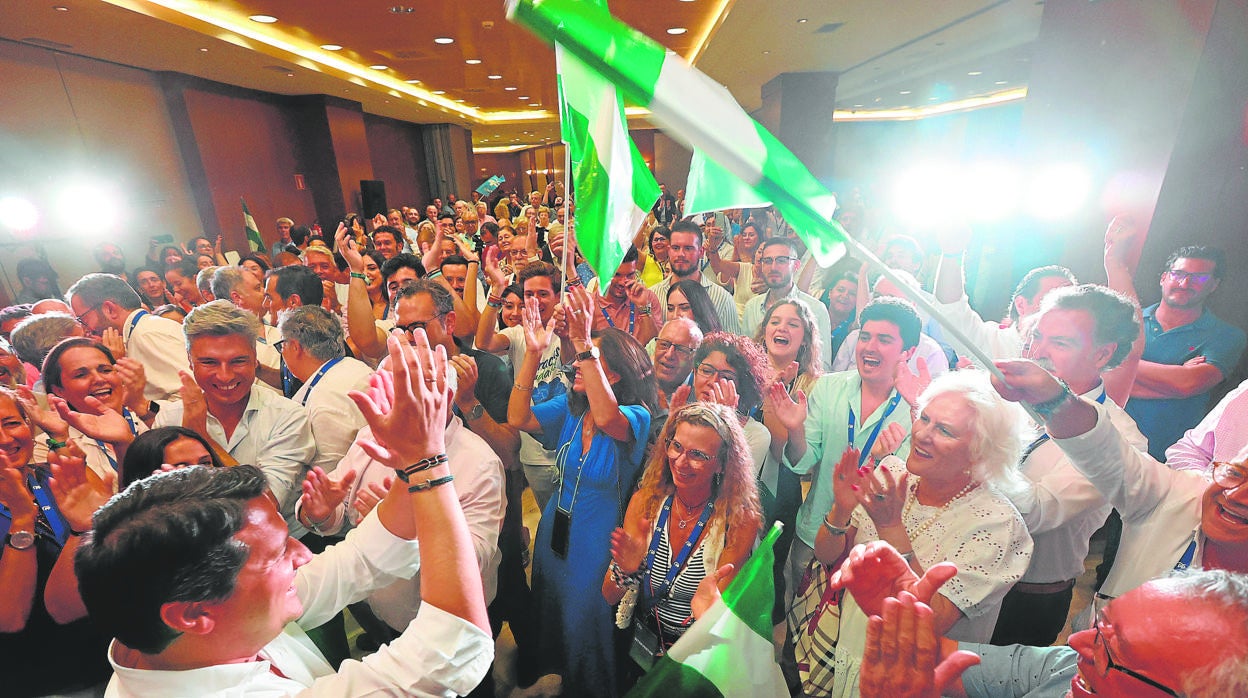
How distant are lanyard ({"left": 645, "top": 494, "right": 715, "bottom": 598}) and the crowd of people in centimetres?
1

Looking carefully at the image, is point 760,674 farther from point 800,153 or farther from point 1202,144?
point 800,153

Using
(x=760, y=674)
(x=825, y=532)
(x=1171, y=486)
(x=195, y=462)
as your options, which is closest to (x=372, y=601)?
(x=195, y=462)

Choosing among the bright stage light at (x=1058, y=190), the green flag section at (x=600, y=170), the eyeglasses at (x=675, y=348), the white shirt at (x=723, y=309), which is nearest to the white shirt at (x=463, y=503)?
the green flag section at (x=600, y=170)

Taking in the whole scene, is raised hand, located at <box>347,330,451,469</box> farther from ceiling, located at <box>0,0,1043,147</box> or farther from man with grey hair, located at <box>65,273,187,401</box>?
ceiling, located at <box>0,0,1043,147</box>

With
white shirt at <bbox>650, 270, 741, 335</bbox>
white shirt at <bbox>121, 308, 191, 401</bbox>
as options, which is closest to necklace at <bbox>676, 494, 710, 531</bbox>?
white shirt at <bbox>650, 270, 741, 335</bbox>

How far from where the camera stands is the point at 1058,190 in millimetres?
4223

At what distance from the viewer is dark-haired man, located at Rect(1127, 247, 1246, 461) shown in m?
2.68

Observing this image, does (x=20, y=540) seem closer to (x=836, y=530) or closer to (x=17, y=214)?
A: (x=836, y=530)

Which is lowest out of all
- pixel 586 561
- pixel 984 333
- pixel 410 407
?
pixel 586 561

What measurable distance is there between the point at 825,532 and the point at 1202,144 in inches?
145

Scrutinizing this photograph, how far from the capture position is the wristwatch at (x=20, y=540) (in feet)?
5.02

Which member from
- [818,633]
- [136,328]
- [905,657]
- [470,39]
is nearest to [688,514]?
[818,633]

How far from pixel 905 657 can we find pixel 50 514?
7.92ft

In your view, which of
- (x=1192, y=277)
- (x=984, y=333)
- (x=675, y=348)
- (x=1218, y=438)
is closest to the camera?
(x=1218, y=438)
